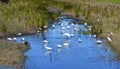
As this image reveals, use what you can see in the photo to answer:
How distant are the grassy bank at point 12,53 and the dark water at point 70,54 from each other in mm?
530

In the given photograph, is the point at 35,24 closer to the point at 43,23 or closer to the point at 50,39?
the point at 43,23

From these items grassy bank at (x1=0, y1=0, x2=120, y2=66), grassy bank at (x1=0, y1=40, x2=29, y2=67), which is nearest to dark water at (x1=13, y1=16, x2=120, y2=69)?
grassy bank at (x1=0, y1=40, x2=29, y2=67)

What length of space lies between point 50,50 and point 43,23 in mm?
9742

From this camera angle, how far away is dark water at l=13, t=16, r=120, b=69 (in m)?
28.0

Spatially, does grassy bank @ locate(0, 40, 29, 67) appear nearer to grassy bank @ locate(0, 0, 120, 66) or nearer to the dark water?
grassy bank @ locate(0, 0, 120, 66)

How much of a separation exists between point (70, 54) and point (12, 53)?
4254mm

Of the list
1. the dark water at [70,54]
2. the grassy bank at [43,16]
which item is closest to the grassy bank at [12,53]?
the grassy bank at [43,16]

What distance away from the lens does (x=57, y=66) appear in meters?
27.6

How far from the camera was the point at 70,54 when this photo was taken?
3066 cm

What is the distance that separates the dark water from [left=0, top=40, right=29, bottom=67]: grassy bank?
0.53 meters

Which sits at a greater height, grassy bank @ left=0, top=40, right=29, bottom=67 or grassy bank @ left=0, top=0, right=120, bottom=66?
grassy bank @ left=0, top=0, right=120, bottom=66

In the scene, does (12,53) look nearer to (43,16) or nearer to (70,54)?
(70,54)

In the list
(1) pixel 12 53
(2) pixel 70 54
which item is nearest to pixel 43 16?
(2) pixel 70 54

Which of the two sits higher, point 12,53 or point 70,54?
point 12,53
